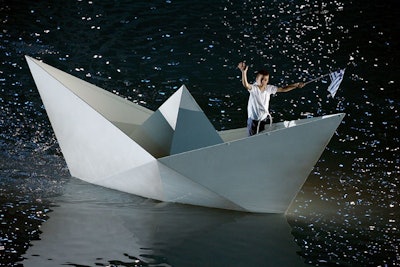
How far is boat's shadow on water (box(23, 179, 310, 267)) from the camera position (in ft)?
30.7

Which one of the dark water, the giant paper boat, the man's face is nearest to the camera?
the dark water

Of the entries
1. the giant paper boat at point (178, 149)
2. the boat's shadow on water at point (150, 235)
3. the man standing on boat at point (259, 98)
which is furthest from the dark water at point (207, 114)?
the man standing on boat at point (259, 98)

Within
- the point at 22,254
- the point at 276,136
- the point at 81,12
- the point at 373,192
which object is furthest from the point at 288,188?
the point at 81,12

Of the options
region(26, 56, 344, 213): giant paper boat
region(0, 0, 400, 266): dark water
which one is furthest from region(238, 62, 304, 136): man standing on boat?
region(0, 0, 400, 266): dark water

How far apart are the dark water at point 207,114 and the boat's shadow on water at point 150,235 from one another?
0.9 inches

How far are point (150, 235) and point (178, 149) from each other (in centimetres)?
134

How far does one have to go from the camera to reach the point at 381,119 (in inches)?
543

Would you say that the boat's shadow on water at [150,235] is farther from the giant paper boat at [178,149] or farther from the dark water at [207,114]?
the giant paper boat at [178,149]

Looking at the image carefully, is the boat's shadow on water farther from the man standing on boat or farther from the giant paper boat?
the man standing on boat

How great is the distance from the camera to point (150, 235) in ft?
32.8

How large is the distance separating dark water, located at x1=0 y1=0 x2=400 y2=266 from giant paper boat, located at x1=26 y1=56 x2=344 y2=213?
246 millimetres

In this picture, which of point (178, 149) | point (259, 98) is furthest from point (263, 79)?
point (178, 149)

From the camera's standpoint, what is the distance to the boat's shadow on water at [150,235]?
9.36 meters

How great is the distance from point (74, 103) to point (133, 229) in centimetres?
190
